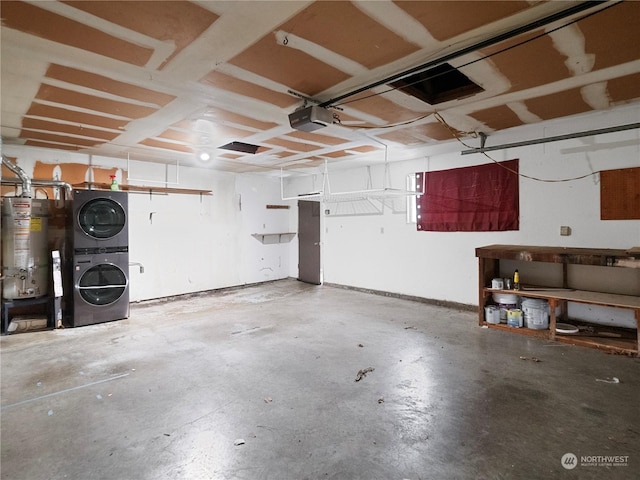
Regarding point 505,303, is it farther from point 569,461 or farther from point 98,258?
point 98,258

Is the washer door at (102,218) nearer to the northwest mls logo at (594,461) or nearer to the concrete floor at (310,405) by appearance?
the concrete floor at (310,405)

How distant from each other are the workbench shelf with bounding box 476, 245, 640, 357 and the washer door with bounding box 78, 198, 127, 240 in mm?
5058

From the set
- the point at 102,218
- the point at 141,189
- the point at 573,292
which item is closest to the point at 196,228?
the point at 141,189

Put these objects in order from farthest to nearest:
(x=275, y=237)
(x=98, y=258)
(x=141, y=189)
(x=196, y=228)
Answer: (x=275, y=237)
(x=196, y=228)
(x=141, y=189)
(x=98, y=258)

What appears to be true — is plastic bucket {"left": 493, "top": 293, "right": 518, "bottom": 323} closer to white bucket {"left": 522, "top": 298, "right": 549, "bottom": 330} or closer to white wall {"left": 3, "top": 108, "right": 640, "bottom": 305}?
white bucket {"left": 522, "top": 298, "right": 549, "bottom": 330}

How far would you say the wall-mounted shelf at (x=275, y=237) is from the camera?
26.2 feet

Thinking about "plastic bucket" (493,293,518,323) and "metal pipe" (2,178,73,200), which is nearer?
"plastic bucket" (493,293,518,323)

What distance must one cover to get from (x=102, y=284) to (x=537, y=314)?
19.0 ft

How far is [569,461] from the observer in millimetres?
1965

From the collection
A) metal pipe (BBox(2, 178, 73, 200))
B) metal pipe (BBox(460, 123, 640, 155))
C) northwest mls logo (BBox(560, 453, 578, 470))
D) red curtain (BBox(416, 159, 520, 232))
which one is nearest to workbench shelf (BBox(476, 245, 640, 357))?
red curtain (BBox(416, 159, 520, 232))

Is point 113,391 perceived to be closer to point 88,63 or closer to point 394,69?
point 88,63

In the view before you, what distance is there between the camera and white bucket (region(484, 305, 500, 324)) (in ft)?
14.6

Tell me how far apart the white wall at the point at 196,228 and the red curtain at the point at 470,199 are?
12.3ft

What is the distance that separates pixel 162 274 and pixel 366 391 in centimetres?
479
